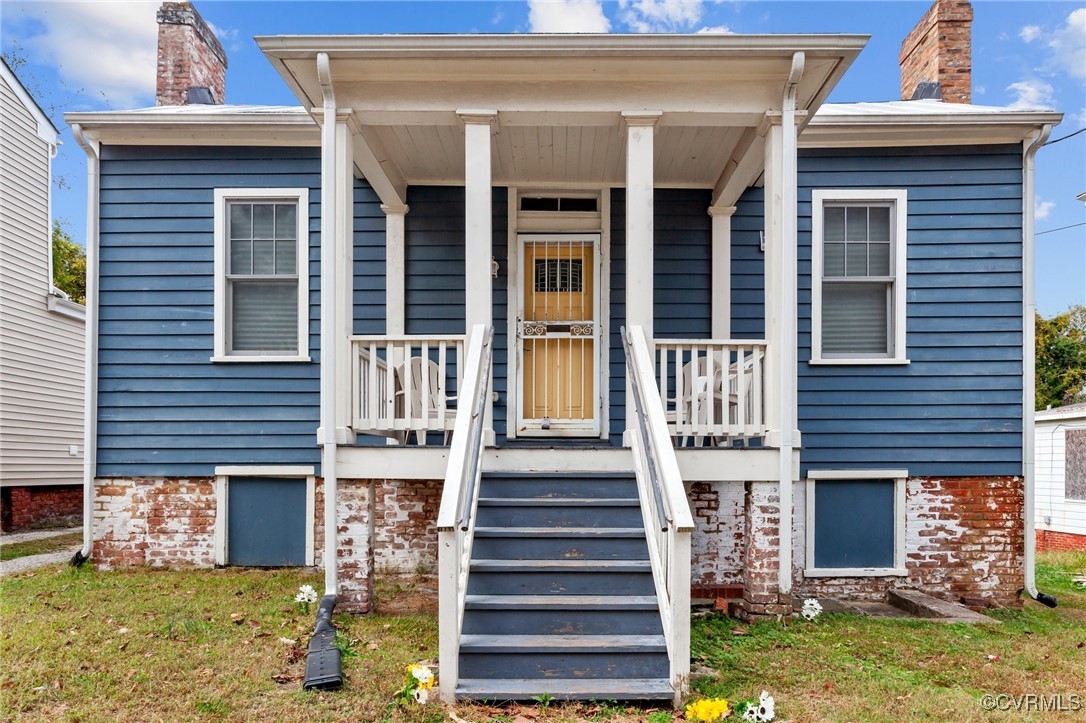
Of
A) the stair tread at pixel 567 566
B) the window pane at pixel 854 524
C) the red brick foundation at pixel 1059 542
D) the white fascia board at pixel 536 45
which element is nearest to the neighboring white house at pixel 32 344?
the white fascia board at pixel 536 45

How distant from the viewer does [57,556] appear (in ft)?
23.9

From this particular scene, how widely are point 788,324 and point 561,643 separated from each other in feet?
8.45

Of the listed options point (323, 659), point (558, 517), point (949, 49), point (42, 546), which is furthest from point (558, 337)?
point (42, 546)

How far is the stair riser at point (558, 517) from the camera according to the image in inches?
167

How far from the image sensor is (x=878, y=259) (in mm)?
6531

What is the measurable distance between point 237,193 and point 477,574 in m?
4.57

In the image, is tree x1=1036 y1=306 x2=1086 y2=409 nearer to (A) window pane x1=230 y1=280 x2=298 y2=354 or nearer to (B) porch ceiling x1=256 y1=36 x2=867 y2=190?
(B) porch ceiling x1=256 y1=36 x2=867 y2=190

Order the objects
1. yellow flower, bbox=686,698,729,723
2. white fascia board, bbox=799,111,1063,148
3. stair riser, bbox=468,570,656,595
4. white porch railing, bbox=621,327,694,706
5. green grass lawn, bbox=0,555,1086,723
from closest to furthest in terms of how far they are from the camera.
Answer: yellow flower, bbox=686,698,729,723 < green grass lawn, bbox=0,555,1086,723 < white porch railing, bbox=621,327,694,706 < stair riser, bbox=468,570,656,595 < white fascia board, bbox=799,111,1063,148

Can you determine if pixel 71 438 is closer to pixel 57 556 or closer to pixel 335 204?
pixel 57 556

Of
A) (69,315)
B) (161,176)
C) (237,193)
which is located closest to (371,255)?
(237,193)

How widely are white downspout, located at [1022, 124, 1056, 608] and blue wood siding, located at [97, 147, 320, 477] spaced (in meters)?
6.46

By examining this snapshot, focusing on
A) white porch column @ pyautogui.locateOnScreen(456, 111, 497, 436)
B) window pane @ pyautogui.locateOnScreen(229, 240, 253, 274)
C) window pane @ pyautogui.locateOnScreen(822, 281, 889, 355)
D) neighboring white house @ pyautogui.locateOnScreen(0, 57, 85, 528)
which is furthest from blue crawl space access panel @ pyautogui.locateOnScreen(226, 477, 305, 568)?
window pane @ pyautogui.locateOnScreen(822, 281, 889, 355)

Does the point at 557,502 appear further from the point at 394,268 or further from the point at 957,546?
the point at 957,546

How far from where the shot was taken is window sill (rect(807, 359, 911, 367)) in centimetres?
636
